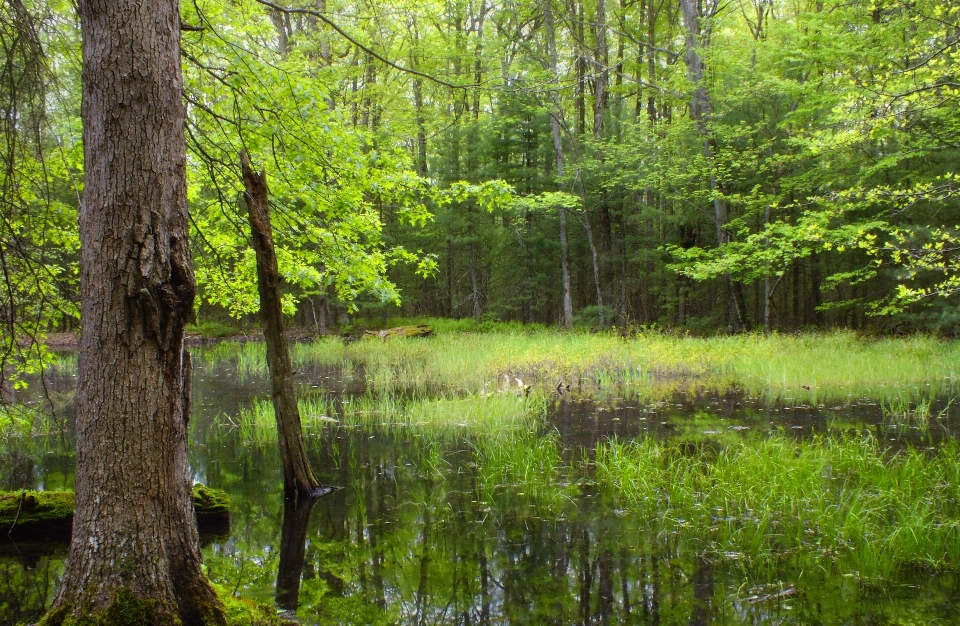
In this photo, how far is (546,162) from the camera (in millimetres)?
22484

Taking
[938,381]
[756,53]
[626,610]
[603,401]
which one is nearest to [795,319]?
[756,53]

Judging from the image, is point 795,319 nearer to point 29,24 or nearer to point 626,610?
point 626,610

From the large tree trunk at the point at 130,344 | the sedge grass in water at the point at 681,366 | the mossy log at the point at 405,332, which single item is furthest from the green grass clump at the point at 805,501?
the mossy log at the point at 405,332

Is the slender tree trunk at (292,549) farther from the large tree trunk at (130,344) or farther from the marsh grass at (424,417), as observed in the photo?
the marsh grass at (424,417)

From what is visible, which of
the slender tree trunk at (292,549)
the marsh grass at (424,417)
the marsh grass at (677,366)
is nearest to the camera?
the slender tree trunk at (292,549)

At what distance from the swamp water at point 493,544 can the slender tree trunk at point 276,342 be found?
0.35 metres

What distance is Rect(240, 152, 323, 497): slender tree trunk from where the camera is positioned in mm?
5160

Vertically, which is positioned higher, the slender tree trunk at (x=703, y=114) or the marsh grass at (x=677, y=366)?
the slender tree trunk at (x=703, y=114)

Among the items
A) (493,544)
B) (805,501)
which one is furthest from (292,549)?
(805,501)

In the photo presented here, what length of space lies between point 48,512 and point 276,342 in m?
2.24

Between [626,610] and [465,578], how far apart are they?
3.63ft

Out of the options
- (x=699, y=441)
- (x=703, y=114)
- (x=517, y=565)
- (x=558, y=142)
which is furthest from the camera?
(x=558, y=142)

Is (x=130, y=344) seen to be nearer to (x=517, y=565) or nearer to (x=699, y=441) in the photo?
(x=517, y=565)

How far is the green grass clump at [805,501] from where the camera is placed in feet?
13.2
